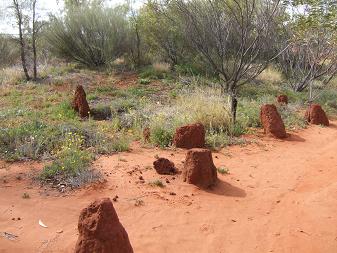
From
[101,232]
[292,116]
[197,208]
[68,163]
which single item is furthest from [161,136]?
[101,232]

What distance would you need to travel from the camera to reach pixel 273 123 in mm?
8055

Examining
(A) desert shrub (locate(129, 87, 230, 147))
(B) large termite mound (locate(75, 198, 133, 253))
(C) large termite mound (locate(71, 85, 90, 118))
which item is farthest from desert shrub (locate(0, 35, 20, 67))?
(B) large termite mound (locate(75, 198, 133, 253))

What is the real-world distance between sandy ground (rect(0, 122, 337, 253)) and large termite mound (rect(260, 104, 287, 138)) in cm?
143

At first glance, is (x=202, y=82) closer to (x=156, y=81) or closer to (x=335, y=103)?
(x=156, y=81)

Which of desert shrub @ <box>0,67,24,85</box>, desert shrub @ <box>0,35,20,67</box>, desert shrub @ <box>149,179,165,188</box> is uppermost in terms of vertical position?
desert shrub @ <box>0,35,20,67</box>

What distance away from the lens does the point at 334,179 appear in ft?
18.6

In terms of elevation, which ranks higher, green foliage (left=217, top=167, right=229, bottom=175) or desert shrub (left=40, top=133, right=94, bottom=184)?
desert shrub (left=40, top=133, right=94, bottom=184)

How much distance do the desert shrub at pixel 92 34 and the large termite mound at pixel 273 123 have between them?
9539mm

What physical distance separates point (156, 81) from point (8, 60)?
11.6 meters

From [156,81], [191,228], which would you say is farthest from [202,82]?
[191,228]

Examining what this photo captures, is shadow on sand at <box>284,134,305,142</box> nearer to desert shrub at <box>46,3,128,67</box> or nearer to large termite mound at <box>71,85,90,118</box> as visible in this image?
large termite mound at <box>71,85,90,118</box>

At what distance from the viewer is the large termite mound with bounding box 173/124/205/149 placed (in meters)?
7.00

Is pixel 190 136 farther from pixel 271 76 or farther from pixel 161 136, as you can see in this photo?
pixel 271 76

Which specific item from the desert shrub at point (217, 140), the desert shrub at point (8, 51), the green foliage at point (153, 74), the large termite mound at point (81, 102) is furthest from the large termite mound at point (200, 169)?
the desert shrub at point (8, 51)
